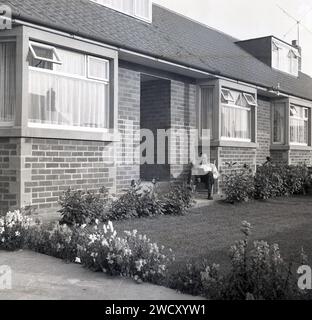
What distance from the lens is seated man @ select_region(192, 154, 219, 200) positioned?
12820 millimetres

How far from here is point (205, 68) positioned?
1332cm

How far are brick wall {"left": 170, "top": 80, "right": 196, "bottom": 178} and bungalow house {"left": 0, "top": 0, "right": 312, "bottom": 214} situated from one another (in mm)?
31

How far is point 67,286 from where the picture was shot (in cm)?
487

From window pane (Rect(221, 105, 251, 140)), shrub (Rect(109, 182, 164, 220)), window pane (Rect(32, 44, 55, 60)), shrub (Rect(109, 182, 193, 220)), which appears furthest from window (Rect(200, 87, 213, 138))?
window pane (Rect(32, 44, 55, 60))

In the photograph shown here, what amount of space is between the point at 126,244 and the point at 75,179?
4477mm

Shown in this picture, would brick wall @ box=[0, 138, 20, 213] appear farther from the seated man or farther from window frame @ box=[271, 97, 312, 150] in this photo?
window frame @ box=[271, 97, 312, 150]

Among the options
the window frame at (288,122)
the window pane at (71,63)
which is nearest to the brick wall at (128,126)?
the window pane at (71,63)

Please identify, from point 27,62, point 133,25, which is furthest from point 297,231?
point 133,25

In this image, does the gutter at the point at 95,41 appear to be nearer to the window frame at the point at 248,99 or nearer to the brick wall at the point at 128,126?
the brick wall at the point at 128,126

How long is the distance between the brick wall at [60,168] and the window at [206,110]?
4854 millimetres

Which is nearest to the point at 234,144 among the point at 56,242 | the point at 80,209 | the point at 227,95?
the point at 227,95

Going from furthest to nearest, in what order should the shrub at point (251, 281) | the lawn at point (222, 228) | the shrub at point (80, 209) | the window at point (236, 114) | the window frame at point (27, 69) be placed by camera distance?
1. the window at point (236, 114)
2. the window frame at point (27, 69)
3. the shrub at point (80, 209)
4. the lawn at point (222, 228)
5. the shrub at point (251, 281)

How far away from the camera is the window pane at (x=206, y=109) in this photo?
1450 centimetres
